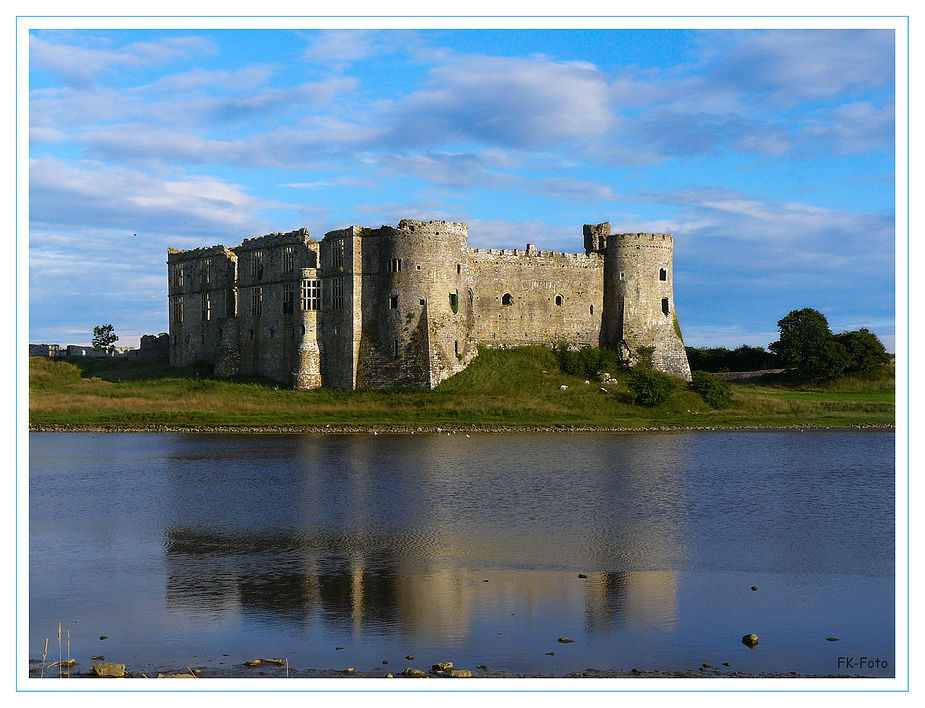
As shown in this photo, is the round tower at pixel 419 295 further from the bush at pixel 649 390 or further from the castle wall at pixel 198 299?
the castle wall at pixel 198 299

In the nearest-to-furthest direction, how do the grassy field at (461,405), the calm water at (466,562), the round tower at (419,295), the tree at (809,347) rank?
the calm water at (466,562) < the grassy field at (461,405) < the round tower at (419,295) < the tree at (809,347)

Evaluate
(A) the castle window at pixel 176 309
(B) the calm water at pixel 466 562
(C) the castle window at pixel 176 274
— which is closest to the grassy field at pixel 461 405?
(A) the castle window at pixel 176 309

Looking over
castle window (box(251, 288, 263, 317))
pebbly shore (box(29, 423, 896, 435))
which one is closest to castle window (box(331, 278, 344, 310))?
castle window (box(251, 288, 263, 317))

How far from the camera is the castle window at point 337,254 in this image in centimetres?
5534

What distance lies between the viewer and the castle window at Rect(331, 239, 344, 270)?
182 feet

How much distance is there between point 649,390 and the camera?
171ft

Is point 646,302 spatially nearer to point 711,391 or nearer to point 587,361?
point 587,361

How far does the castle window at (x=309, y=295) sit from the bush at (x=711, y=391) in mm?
23134

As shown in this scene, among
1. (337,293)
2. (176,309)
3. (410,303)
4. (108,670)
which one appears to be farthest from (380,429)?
(108,670)

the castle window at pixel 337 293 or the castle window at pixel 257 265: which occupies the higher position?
the castle window at pixel 257 265

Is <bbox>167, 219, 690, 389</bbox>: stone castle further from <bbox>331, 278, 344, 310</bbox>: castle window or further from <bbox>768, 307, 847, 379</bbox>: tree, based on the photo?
<bbox>768, 307, 847, 379</bbox>: tree

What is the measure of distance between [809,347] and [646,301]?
17037 mm
